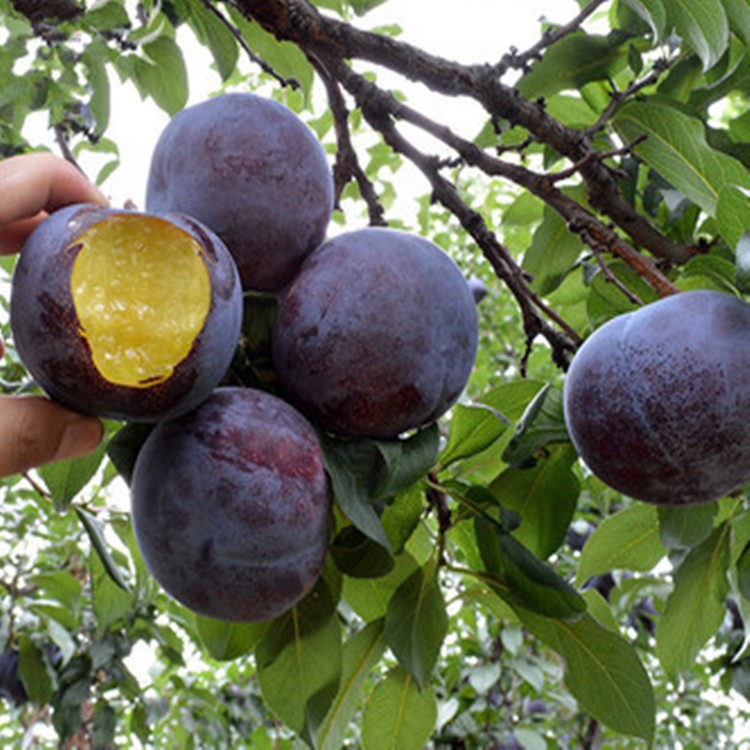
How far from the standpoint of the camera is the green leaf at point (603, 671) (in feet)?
3.67

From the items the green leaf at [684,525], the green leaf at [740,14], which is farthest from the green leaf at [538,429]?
the green leaf at [740,14]

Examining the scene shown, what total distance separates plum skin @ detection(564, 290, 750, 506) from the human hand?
465 mm

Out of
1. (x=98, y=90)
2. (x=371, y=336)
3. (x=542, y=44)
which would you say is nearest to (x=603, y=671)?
(x=371, y=336)

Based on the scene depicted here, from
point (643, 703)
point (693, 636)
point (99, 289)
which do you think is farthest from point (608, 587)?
point (99, 289)

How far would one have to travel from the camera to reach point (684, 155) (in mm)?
1059

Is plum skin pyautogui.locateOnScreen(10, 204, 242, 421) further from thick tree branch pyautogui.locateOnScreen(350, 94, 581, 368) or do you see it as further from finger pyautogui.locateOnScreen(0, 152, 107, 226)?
thick tree branch pyautogui.locateOnScreen(350, 94, 581, 368)

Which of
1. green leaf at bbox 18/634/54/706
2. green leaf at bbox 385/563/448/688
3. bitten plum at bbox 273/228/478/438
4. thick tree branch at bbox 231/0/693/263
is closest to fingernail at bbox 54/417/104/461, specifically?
bitten plum at bbox 273/228/478/438

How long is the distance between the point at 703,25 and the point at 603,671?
2.45ft

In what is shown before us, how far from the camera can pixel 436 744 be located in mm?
2900

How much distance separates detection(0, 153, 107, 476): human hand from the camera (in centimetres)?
84

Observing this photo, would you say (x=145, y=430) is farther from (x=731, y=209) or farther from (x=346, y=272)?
(x=731, y=209)

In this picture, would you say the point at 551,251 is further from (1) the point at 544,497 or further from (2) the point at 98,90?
(2) the point at 98,90

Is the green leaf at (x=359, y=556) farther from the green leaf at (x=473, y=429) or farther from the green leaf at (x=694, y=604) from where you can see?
the green leaf at (x=694, y=604)

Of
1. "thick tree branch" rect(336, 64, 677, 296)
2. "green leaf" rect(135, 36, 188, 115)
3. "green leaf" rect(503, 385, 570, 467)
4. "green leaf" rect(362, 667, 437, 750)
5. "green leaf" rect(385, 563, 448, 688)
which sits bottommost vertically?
"green leaf" rect(362, 667, 437, 750)
